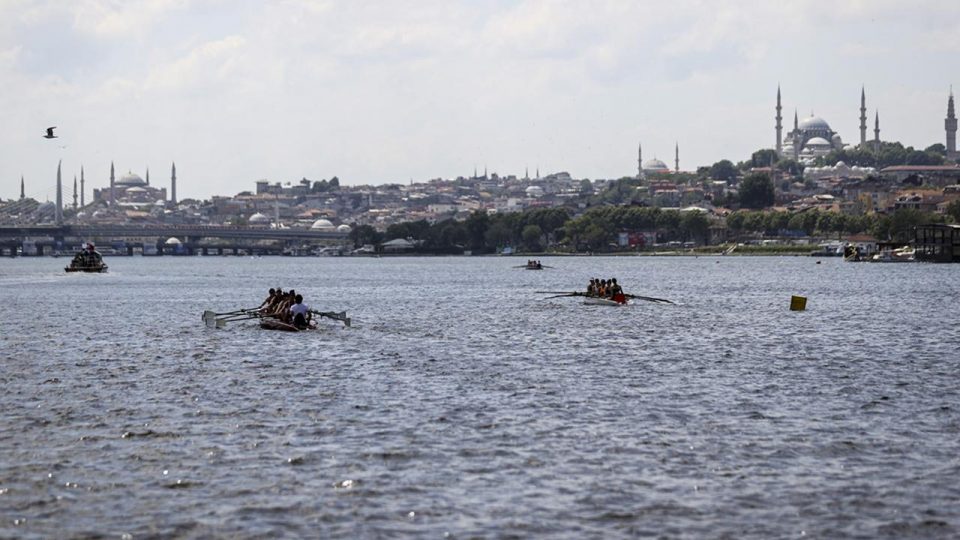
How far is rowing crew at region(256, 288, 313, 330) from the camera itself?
5347cm

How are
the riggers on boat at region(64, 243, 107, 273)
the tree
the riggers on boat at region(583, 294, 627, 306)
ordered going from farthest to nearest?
the tree, the riggers on boat at region(64, 243, 107, 273), the riggers on boat at region(583, 294, 627, 306)

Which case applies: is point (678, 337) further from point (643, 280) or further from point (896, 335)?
point (643, 280)

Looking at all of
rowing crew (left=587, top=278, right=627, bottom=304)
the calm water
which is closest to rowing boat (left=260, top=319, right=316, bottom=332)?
the calm water

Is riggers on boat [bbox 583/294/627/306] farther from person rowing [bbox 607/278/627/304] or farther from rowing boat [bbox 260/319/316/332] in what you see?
rowing boat [bbox 260/319/316/332]

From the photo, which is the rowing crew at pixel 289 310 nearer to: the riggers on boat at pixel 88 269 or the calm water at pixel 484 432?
the calm water at pixel 484 432

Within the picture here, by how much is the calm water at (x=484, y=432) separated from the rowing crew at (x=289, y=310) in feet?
3.44

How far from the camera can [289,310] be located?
2127 inches

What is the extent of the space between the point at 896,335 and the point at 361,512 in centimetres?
3540

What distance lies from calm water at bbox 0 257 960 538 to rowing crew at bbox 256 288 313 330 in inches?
41.2

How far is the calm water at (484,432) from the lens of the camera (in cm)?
2155

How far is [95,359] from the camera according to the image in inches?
1794

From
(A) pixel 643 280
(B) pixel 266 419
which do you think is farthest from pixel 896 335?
(A) pixel 643 280

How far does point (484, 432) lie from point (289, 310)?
86.9 ft

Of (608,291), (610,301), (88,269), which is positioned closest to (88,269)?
(88,269)
